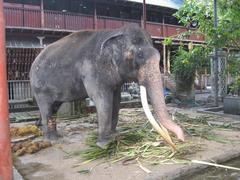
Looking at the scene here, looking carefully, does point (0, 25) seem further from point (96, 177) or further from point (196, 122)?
point (196, 122)

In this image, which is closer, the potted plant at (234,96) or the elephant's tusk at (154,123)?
the elephant's tusk at (154,123)

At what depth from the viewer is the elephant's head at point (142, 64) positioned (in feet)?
17.1

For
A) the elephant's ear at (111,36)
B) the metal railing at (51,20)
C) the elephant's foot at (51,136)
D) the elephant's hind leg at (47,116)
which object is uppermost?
the metal railing at (51,20)

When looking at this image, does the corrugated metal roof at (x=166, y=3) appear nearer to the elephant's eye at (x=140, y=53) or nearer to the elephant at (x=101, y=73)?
the elephant at (x=101, y=73)

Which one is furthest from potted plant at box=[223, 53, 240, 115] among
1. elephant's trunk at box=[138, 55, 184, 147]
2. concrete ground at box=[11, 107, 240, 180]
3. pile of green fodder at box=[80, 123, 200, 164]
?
elephant's trunk at box=[138, 55, 184, 147]

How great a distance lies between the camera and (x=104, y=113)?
5.82 metres

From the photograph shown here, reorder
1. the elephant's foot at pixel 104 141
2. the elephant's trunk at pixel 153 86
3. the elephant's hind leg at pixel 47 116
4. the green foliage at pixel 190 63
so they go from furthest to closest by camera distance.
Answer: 1. the green foliage at pixel 190 63
2. the elephant's hind leg at pixel 47 116
3. the elephant's foot at pixel 104 141
4. the elephant's trunk at pixel 153 86

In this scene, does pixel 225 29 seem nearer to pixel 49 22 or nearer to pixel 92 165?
pixel 92 165

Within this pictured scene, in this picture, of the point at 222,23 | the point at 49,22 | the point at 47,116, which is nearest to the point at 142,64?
the point at 47,116

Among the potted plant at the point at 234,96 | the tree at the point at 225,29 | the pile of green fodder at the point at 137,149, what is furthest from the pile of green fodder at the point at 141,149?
the tree at the point at 225,29

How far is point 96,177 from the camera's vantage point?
4.64 m

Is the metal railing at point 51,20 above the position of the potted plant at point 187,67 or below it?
above

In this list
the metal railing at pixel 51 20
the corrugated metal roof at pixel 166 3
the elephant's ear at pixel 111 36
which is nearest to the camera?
the elephant's ear at pixel 111 36

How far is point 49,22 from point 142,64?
13504 millimetres
